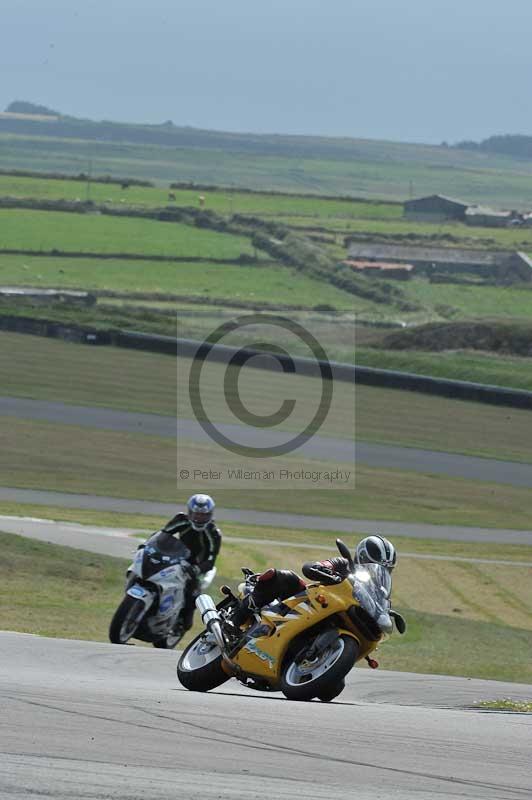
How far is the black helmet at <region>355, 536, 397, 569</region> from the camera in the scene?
953 centimetres

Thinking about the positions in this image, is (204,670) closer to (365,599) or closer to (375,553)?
(365,599)

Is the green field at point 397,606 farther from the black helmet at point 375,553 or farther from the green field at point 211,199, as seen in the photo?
the green field at point 211,199

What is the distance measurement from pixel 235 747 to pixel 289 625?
102 inches

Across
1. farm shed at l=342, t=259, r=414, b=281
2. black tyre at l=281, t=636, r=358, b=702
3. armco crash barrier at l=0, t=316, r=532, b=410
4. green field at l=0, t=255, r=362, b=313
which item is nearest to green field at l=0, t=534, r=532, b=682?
black tyre at l=281, t=636, r=358, b=702

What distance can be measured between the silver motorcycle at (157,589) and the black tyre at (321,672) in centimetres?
501

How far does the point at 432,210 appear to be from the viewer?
155750 millimetres

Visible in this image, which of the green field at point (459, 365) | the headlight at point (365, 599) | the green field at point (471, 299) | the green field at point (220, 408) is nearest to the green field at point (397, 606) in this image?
the headlight at point (365, 599)

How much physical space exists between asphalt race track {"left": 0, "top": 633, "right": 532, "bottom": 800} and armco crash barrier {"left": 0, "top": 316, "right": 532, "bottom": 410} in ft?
126

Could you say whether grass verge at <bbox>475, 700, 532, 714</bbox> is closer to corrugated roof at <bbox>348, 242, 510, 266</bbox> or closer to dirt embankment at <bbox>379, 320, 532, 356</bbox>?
dirt embankment at <bbox>379, 320, 532, 356</bbox>

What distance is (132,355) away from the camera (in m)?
52.0

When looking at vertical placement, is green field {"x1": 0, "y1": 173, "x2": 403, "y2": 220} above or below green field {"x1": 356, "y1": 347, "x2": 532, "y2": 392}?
above

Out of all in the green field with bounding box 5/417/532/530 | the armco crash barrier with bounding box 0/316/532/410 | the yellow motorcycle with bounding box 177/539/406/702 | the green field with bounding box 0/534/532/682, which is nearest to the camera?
the yellow motorcycle with bounding box 177/539/406/702

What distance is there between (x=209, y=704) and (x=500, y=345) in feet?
176

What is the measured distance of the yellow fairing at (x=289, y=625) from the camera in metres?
9.41
